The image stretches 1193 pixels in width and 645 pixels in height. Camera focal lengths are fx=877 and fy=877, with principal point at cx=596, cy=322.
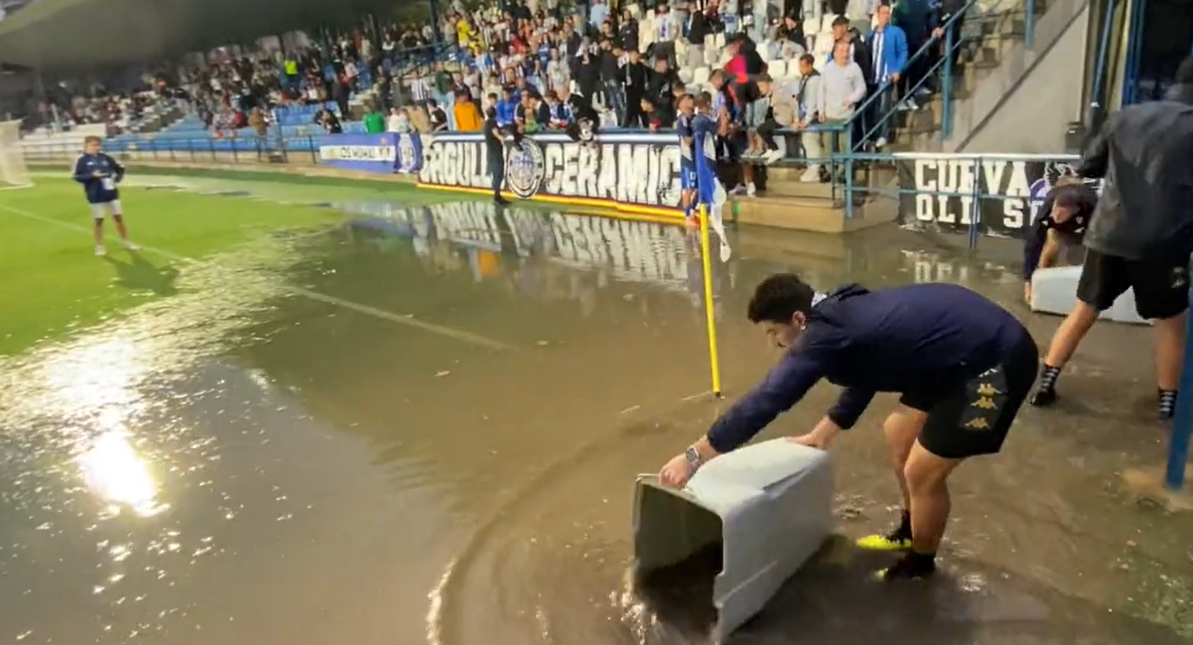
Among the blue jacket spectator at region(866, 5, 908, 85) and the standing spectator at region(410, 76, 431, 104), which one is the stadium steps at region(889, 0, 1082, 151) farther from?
the standing spectator at region(410, 76, 431, 104)

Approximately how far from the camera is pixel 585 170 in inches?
571

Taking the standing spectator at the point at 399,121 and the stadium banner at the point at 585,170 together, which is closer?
the stadium banner at the point at 585,170

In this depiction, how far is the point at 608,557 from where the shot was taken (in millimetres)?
4082

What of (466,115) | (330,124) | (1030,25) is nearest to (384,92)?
(330,124)

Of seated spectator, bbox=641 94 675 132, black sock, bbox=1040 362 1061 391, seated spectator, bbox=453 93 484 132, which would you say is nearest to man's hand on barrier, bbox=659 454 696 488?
black sock, bbox=1040 362 1061 391

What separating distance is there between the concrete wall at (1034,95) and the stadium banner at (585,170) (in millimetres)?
3944

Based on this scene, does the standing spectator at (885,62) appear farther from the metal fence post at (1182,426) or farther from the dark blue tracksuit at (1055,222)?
the metal fence post at (1182,426)

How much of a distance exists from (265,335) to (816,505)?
19.9ft

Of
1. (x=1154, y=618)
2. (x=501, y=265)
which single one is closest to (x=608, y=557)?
(x=1154, y=618)

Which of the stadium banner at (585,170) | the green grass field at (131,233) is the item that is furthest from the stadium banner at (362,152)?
the stadium banner at (585,170)

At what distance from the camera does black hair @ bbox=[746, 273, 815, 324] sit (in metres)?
3.03

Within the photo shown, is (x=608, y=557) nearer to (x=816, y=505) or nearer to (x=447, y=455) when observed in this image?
(x=816, y=505)

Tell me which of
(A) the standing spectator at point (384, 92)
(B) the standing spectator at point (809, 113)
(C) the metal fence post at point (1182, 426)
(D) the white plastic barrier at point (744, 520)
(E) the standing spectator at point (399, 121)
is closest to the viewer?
(D) the white plastic barrier at point (744, 520)

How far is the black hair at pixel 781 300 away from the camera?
303 cm
